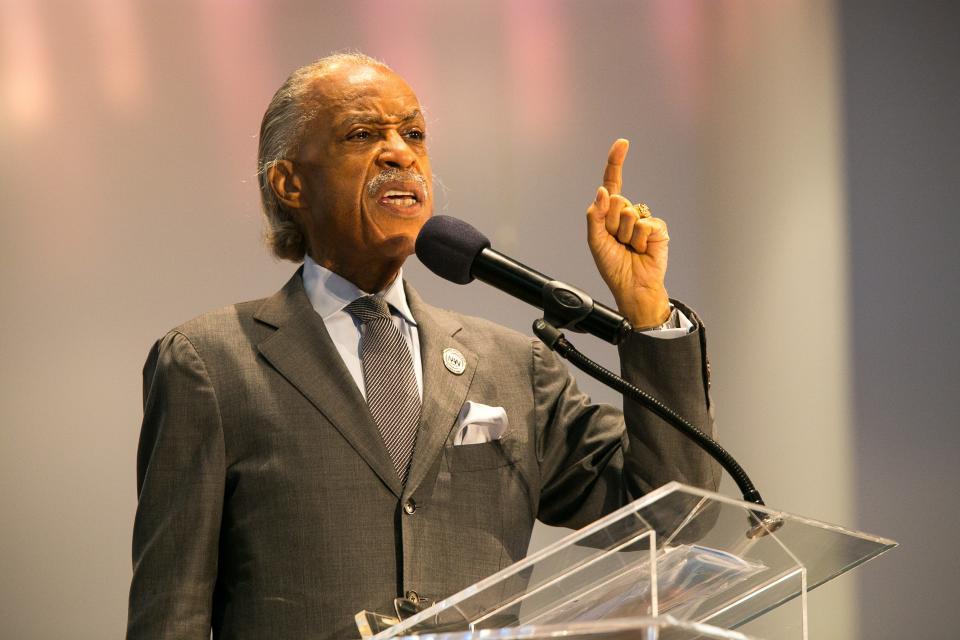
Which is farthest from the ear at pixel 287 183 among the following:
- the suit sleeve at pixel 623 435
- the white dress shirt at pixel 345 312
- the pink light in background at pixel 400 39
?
the pink light in background at pixel 400 39

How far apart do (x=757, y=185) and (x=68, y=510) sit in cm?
177

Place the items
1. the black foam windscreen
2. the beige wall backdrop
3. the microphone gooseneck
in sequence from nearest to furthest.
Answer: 1. the microphone gooseneck
2. the black foam windscreen
3. the beige wall backdrop

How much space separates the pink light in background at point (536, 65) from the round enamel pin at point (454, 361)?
1.04 metres

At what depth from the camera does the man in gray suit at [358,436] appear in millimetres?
1695

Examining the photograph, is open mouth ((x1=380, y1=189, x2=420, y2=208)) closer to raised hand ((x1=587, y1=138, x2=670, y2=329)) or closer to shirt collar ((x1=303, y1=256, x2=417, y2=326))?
shirt collar ((x1=303, y1=256, x2=417, y2=326))

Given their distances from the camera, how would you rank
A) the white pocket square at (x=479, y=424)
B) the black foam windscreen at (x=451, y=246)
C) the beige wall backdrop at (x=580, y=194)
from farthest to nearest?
the beige wall backdrop at (x=580, y=194)
the white pocket square at (x=479, y=424)
the black foam windscreen at (x=451, y=246)

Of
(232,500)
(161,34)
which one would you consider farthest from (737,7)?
(232,500)

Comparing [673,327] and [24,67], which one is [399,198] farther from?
[24,67]

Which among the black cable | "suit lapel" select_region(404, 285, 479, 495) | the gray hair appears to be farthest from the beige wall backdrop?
the black cable

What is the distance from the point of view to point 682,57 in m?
2.92

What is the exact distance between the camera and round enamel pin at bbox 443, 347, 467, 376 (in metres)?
1.92

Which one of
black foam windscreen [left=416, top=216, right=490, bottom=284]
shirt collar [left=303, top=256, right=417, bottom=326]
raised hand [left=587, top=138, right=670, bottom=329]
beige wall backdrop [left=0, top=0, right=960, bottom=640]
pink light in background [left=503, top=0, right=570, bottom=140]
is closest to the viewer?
black foam windscreen [left=416, top=216, right=490, bottom=284]

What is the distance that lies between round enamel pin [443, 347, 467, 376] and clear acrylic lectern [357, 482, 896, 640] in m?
0.79

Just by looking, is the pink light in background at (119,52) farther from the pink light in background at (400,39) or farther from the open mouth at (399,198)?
the open mouth at (399,198)
